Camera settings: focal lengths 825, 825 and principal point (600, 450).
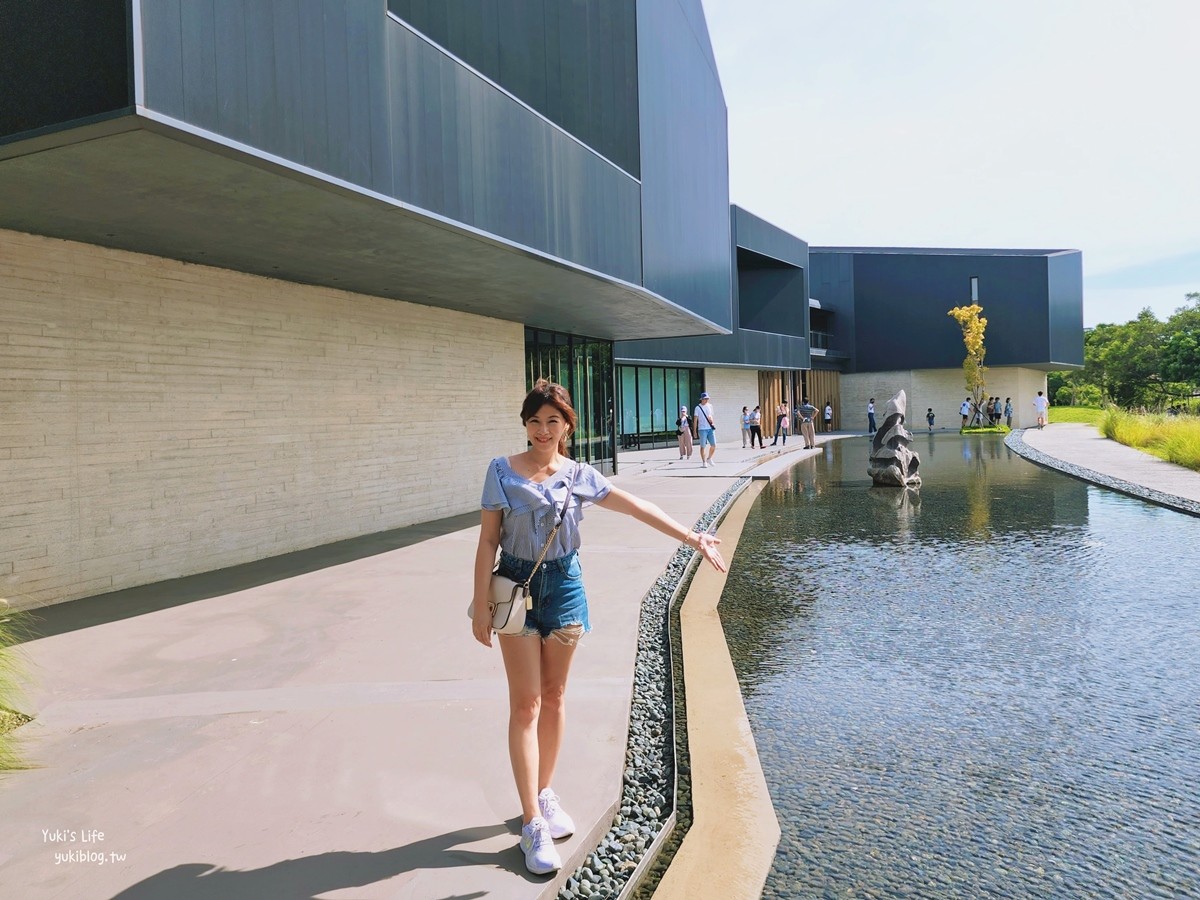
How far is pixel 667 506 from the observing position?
14.0m

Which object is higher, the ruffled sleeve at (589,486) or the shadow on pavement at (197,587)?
the ruffled sleeve at (589,486)

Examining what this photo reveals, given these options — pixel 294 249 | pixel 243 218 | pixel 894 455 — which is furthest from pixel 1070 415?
pixel 243 218

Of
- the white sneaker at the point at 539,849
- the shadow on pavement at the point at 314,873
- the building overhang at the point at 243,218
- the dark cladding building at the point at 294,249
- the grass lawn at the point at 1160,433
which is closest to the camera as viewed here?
the shadow on pavement at the point at 314,873

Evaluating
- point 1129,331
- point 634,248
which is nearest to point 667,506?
point 634,248

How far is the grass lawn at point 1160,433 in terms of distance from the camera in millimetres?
19516

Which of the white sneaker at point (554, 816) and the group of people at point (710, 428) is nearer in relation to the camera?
the white sneaker at point (554, 816)

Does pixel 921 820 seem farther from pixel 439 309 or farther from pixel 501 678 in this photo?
pixel 439 309

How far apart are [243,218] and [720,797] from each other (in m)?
6.36

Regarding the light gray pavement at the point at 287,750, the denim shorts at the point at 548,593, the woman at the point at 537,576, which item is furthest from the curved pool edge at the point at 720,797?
the denim shorts at the point at 548,593

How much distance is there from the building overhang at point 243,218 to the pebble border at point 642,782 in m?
4.47

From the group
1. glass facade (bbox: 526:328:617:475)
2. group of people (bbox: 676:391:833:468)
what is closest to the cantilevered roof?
group of people (bbox: 676:391:833:468)

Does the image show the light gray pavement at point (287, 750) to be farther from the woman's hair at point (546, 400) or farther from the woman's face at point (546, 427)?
the woman's hair at point (546, 400)

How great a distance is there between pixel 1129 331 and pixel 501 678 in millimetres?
82789

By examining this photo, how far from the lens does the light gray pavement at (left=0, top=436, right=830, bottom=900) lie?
10.2 ft
